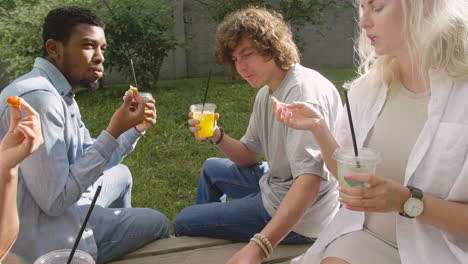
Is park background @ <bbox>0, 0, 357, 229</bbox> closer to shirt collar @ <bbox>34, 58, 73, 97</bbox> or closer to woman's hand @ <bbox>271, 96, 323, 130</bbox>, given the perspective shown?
shirt collar @ <bbox>34, 58, 73, 97</bbox>

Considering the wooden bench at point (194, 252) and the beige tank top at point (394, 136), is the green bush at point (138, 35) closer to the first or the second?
the wooden bench at point (194, 252)

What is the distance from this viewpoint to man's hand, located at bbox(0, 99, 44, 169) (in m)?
1.69

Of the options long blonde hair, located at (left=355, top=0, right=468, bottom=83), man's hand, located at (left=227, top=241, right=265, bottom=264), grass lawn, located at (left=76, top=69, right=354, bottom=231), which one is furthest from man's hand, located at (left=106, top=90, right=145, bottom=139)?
grass lawn, located at (left=76, top=69, right=354, bottom=231)

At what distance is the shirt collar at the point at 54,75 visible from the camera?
2.46 m

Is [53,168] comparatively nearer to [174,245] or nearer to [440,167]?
[174,245]

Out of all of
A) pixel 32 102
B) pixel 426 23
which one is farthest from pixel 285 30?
pixel 32 102

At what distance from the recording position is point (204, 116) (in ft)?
9.63

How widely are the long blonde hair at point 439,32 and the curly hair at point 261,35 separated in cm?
90

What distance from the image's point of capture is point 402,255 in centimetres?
183

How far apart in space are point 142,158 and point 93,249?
2824 mm

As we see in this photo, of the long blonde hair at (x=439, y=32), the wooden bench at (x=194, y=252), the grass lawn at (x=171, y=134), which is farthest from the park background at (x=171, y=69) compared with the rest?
the long blonde hair at (x=439, y=32)

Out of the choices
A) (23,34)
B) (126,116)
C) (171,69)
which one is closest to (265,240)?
(126,116)

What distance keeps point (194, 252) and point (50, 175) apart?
0.94 meters

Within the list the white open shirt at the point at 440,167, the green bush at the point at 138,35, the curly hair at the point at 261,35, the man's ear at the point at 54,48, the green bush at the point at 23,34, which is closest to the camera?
the white open shirt at the point at 440,167
